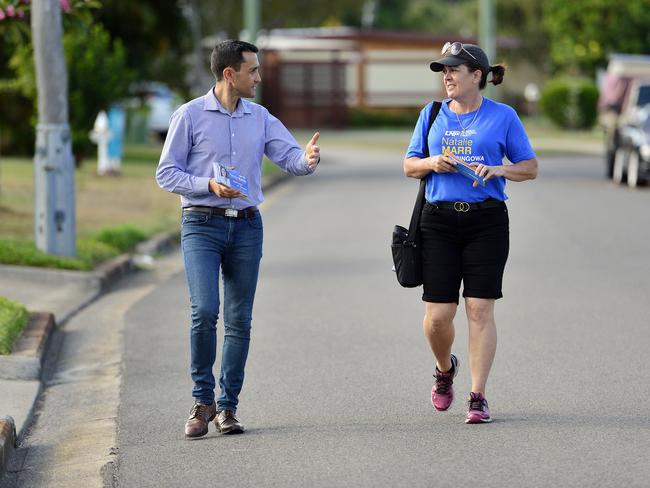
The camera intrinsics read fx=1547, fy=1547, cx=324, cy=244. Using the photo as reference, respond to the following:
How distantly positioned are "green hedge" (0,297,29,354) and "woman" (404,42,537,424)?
9.60ft

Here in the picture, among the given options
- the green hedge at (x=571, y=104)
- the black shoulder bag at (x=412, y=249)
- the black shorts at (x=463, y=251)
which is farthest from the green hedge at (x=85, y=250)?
the green hedge at (x=571, y=104)

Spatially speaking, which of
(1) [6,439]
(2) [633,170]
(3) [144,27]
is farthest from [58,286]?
(3) [144,27]

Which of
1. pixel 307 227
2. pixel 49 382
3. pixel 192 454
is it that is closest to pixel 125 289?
pixel 49 382

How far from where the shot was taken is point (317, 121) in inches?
2106

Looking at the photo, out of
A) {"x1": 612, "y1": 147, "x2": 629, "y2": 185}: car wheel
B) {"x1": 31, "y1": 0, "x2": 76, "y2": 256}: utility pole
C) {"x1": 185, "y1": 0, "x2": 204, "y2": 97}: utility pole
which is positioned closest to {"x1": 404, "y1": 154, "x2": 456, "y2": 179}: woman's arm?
{"x1": 31, "y1": 0, "x2": 76, "y2": 256}: utility pole

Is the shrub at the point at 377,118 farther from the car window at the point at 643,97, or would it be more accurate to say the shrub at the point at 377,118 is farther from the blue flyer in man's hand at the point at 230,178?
the blue flyer in man's hand at the point at 230,178

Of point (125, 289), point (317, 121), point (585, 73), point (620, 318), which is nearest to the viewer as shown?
point (620, 318)

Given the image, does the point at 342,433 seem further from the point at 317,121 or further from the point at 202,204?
the point at 317,121

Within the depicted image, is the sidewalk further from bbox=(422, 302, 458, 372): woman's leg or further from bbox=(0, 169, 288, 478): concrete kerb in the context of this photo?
bbox=(422, 302, 458, 372): woman's leg

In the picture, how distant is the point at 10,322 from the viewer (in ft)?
31.9

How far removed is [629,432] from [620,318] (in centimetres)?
390

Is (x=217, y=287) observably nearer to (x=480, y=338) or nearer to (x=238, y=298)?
(x=238, y=298)

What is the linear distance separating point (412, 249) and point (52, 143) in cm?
680

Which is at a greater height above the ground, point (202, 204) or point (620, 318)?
point (202, 204)
